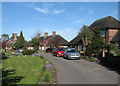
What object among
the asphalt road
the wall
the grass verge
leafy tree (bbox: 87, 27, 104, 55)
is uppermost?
the wall

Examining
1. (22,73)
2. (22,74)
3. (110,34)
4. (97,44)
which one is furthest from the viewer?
(110,34)

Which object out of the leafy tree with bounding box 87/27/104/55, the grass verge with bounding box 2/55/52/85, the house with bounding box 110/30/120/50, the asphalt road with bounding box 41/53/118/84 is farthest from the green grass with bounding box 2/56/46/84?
the house with bounding box 110/30/120/50

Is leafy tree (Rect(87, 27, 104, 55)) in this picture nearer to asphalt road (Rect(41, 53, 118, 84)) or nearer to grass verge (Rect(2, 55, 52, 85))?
asphalt road (Rect(41, 53, 118, 84))

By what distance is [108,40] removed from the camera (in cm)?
2433

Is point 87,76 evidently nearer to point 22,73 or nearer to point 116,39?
point 22,73

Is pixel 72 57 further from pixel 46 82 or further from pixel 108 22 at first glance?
pixel 108 22

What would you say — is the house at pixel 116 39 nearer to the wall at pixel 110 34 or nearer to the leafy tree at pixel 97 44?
the wall at pixel 110 34

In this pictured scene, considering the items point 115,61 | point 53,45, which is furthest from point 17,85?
point 53,45

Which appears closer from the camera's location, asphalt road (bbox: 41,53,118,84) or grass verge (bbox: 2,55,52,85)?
grass verge (bbox: 2,55,52,85)

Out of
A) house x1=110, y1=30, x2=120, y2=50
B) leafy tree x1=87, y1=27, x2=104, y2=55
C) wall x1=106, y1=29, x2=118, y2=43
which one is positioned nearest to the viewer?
leafy tree x1=87, y1=27, x2=104, y2=55

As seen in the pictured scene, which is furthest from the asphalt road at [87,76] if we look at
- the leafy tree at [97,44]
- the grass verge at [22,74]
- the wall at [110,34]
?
the wall at [110,34]

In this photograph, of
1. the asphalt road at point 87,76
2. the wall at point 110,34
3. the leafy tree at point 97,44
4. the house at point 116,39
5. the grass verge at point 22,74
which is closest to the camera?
the grass verge at point 22,74

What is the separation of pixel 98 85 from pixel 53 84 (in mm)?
2354

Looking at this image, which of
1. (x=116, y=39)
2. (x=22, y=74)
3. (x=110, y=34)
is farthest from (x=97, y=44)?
(x=22, y=74)
